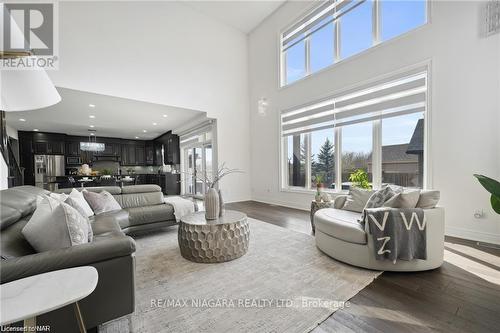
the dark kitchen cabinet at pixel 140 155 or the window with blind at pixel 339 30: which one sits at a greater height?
the window with blind at pixel 339 30

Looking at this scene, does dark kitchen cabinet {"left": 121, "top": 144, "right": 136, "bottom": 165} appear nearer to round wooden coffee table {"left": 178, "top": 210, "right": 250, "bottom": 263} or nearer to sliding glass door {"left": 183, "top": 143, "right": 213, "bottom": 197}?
sliding glass door {"left": 183, "top": 143, "right": 213, "bottom": 197}

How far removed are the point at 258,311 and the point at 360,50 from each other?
15.4 feet

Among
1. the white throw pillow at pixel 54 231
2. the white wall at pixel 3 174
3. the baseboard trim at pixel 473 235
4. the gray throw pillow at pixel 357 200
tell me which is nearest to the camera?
the white throw pillow at pixel 54 231

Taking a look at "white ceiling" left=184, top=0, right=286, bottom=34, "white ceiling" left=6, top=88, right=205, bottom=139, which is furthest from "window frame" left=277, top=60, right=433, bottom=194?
"white ceiling" left=184, top=0, right=286, bottom=34

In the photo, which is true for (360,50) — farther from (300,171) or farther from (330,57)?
(300,171)

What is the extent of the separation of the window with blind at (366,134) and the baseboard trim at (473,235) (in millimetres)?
728

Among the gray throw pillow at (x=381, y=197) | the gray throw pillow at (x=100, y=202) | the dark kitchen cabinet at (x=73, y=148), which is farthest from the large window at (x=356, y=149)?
the dark kitchen cabinet at (x=73, y=148)

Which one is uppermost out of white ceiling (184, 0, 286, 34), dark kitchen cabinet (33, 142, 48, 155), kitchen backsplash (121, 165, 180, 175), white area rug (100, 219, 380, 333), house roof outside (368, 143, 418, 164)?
white ceiling (184, 0, 286, 34)

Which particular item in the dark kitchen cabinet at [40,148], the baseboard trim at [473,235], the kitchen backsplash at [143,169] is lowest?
the baseboard trim at [473,235]

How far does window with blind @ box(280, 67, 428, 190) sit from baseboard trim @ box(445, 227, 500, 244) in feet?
2.39

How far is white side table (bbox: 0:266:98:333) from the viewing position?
0.76m

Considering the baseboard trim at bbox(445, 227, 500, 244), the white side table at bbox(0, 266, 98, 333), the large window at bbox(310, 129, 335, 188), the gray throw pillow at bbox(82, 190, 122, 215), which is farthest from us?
the large window at bbox(310, 129, 335, 188)

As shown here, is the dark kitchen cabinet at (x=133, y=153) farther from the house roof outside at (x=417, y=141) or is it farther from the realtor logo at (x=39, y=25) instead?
the house roof outside at (x=417, y=141)

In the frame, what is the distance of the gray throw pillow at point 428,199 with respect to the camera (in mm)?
2123
